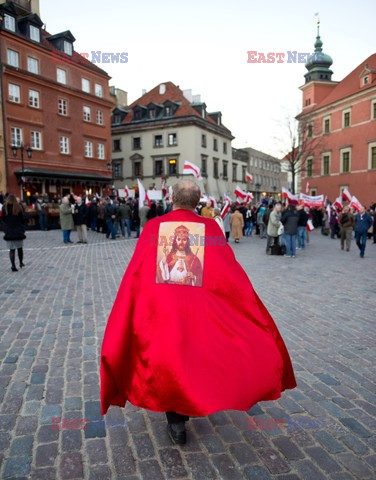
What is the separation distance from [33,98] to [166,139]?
70.9 ft

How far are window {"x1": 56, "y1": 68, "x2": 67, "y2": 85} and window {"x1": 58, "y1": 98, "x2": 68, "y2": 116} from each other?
161 centimetres

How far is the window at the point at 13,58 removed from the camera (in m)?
30.4

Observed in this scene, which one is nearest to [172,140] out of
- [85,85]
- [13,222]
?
[85,85]

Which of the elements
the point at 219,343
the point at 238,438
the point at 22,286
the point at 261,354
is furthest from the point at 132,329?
the point at 22,286

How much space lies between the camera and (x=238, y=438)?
300 cm

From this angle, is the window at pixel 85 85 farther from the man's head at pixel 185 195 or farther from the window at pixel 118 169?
the man's head at pixel 185 195

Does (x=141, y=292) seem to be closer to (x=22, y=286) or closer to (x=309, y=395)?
(x=309, y=395)

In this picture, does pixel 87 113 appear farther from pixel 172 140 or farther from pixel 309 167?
pixel 309 167

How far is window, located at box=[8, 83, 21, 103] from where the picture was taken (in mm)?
30578

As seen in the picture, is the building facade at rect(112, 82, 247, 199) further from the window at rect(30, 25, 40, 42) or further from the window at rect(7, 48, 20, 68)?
the window at rect(7, 48, 20, 68)

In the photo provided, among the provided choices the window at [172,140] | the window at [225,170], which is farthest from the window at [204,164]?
the window at [225,170]

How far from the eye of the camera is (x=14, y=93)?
3097 cm

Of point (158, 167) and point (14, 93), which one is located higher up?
point (14, 93)

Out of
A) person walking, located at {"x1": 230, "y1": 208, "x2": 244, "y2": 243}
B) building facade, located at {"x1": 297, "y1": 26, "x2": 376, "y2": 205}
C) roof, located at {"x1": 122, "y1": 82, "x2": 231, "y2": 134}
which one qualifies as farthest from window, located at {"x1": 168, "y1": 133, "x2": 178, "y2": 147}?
person walking, located at {"x1": 230, "y1": 208, "x2": 244, "y2": 243}
